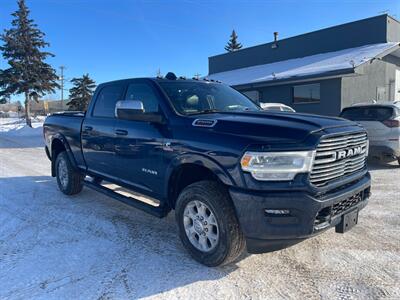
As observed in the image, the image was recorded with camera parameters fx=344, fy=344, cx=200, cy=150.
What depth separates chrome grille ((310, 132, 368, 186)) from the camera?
3.04 m

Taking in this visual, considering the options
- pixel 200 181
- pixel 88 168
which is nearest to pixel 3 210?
pixel 88 168

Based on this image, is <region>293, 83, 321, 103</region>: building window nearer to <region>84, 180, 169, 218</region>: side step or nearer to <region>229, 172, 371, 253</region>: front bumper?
<region>84, 180, 169, 218</region>: side step

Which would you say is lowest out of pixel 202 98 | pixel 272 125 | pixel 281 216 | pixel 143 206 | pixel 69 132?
pixel 143 206

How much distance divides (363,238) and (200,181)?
7.16ft

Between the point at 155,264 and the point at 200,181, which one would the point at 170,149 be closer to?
the point at 200,181

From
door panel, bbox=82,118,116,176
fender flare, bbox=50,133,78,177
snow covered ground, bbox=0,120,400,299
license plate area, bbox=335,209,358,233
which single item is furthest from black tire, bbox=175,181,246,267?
fender flare, bbox=50,133,78,177

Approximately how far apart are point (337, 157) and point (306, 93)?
14154 millimetres

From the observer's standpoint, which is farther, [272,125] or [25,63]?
[25,63]

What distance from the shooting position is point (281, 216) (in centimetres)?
297

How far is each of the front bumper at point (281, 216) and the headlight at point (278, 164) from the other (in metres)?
0.15

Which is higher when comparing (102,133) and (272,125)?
(272,125)

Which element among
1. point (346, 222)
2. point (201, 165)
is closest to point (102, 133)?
point (201, 165)

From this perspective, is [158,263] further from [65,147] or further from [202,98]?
[65,147]

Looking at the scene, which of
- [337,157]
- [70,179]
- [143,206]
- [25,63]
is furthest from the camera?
[25,63]
